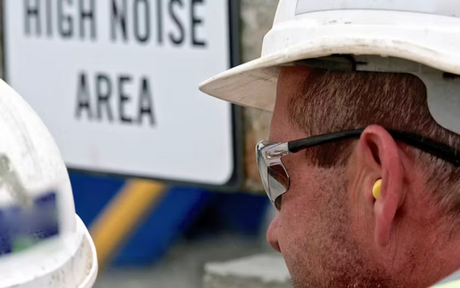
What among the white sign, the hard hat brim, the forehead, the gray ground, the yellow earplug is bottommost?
the gray ground

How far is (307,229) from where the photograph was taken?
1729mm

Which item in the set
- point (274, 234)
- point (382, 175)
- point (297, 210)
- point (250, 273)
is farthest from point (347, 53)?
point (250, 273)

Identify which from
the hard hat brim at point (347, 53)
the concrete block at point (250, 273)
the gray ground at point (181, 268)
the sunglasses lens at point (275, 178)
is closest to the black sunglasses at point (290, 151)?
the sunglasses lens at point (275, 178)

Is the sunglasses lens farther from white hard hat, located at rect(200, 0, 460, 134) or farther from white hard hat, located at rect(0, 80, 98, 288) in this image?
white hard hat, located at rect(0, 80, 98, 288)

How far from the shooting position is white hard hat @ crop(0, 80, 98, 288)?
58.4 inches

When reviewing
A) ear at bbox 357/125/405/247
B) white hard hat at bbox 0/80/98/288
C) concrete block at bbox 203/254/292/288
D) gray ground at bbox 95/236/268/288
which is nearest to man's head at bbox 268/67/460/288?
ear at bbox 357/125/405/247

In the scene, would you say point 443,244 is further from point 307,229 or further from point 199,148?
point 199,148

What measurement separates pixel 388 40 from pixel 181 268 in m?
Result: 3.63

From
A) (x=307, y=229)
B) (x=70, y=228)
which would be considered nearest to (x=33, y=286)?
(x=70, y=228)

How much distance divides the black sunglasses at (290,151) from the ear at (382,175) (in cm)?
3

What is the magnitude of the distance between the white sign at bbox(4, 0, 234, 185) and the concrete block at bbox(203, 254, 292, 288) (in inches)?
18.8

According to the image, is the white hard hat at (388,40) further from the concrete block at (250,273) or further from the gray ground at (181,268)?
the gray ground at (181,268)

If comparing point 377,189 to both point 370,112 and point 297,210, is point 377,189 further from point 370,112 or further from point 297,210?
point 297,210

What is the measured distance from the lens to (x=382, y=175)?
1.53 metres
